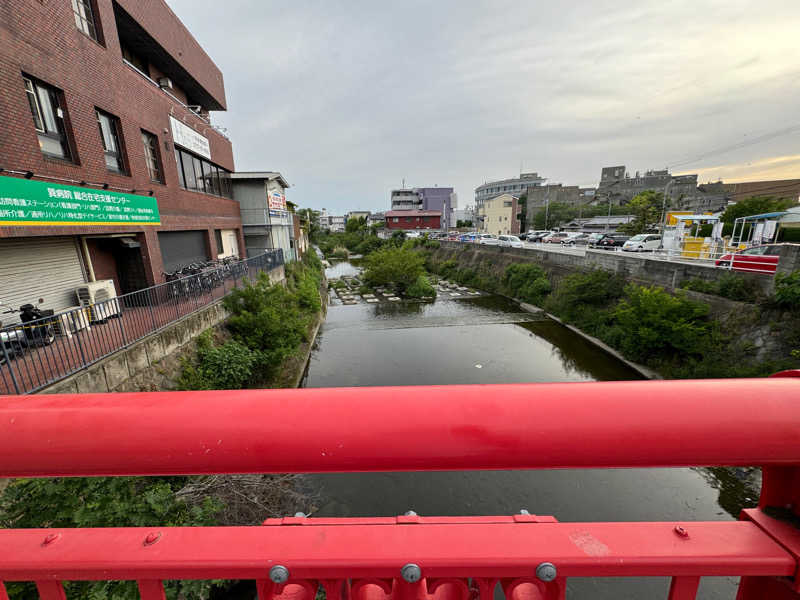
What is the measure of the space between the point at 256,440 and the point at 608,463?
77cm

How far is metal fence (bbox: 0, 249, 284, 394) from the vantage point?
4902 mm

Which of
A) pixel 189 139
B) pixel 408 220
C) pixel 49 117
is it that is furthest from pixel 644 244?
pixel 408 220

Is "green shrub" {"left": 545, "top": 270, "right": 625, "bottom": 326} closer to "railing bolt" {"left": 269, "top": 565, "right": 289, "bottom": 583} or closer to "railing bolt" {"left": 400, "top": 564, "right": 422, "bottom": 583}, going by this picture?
"railing bolt" {"left": 400, "top": 564, "right": 422, "bottom": 583}

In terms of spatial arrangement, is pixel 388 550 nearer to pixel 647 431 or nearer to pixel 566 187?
pixel 647 431

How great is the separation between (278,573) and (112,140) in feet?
39.5

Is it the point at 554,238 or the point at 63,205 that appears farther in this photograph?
the point at 554,238

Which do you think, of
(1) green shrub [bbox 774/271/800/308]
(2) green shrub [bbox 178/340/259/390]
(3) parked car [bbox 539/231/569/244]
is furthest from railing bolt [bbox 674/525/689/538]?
(3) parked car [bbox 539/231/569/244]

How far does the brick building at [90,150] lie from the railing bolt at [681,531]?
9.06 metres

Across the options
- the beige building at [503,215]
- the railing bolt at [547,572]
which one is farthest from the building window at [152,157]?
the beige building at [503,215]

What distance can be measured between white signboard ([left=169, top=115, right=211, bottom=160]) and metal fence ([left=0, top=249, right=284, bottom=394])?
5.15m

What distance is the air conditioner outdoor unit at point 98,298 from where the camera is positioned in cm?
709

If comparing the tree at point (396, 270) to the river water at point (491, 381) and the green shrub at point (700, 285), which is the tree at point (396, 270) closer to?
the river water at point (491, 381)

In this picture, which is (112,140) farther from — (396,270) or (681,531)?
(396,270)

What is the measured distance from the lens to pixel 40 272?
7305mm
